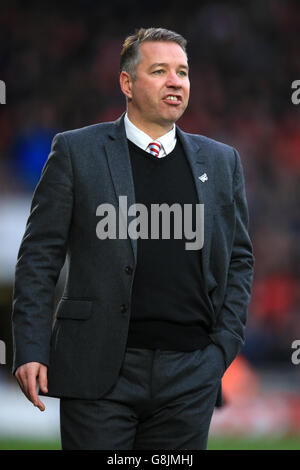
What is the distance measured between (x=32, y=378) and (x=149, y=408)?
0.31 meters

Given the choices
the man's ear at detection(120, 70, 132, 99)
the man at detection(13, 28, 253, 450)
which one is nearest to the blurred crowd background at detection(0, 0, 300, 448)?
the man's ear at detection(120, 70, 132, 99)

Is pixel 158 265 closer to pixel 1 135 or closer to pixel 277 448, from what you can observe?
pixel 277 448

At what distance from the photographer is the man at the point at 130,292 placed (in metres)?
2.10

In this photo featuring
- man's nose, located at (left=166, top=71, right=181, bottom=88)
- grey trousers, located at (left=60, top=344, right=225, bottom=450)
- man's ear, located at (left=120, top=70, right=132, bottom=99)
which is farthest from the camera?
man's ear, located at (left=120, top=70, right=132, bottom=99)

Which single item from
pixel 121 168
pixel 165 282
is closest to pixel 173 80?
pixel 121 168

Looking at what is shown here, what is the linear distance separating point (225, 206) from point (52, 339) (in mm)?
596

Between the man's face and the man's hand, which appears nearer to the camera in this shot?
the man's hand

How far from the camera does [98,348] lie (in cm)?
212

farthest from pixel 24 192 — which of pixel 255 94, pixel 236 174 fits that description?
pixel 236 174

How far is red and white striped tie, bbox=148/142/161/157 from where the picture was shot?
89.7 inches

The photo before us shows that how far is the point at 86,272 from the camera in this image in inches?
84.4

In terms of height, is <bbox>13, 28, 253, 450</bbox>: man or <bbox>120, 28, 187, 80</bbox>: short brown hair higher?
<bbox>120, 28, 187, 80</bbox>: short brown hair

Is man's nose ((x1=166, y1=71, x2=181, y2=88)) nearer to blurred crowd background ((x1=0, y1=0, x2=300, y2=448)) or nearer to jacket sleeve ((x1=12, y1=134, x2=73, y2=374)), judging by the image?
jacket sleeve ((x1=12, y1=134, x2=73, y2=374))

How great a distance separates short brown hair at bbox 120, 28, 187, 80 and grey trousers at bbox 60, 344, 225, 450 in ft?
2.63
